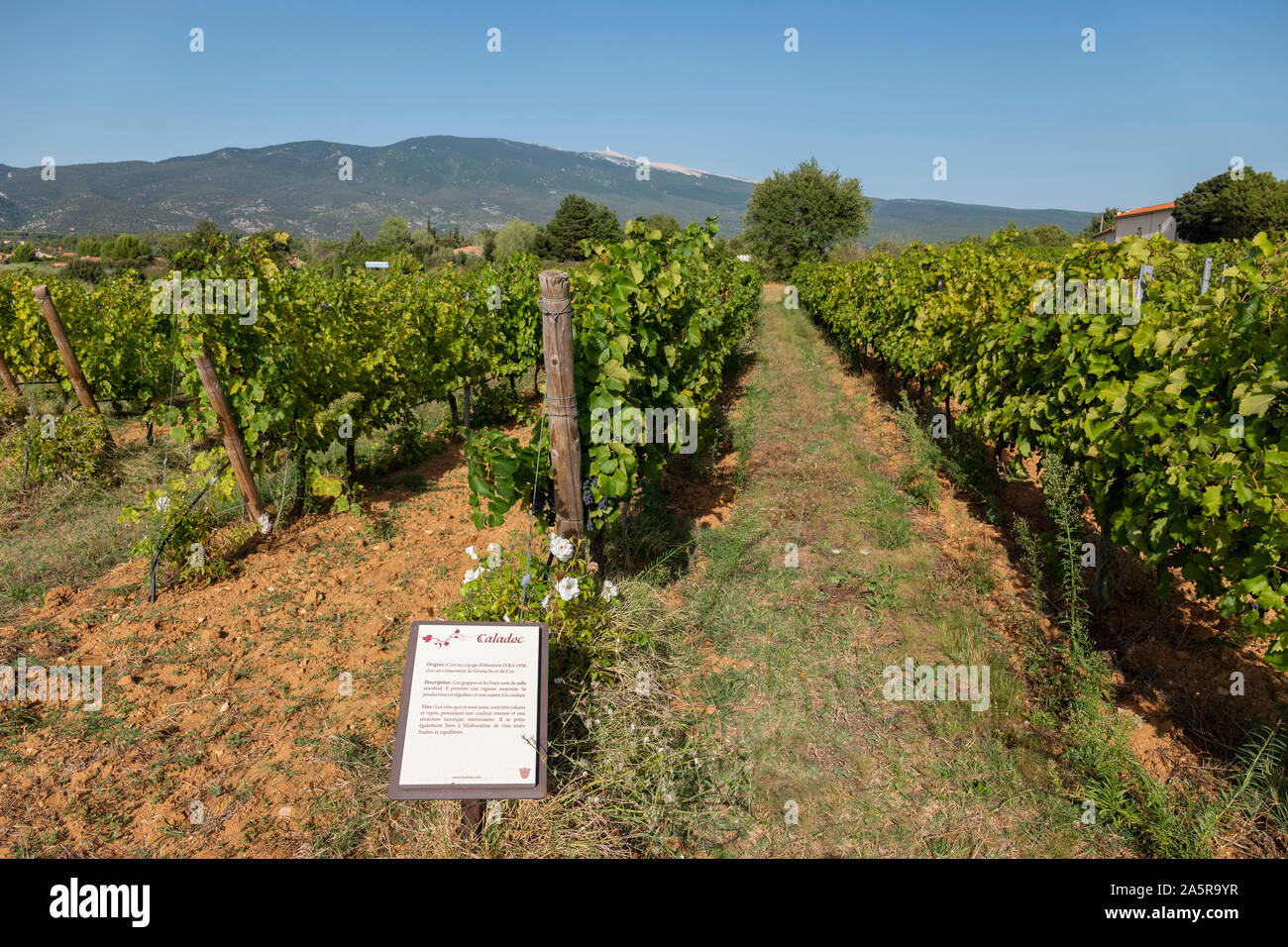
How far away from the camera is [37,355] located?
9.46 metres

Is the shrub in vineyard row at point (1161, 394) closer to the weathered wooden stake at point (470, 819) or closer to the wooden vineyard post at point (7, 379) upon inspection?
the weathered wooden stake at point (470, 819)

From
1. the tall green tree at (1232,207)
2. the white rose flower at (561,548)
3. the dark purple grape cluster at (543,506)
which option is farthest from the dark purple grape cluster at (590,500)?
the tall green tree at (1232,207)

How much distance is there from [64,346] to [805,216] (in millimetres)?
54379

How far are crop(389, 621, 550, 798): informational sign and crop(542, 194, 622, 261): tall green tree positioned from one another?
180 ft

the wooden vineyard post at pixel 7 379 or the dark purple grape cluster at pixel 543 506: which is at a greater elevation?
the wooden vineyard post at pixel 7 379

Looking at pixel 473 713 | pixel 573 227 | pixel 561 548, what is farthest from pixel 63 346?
pixel 573 227

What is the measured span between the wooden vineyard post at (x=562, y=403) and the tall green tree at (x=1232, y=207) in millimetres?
50131

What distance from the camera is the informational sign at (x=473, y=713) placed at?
2223 mm

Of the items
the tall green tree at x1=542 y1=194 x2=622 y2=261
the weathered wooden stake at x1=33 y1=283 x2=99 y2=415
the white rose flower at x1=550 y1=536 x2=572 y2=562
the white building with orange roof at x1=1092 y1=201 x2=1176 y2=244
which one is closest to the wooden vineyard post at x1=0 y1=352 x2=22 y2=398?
the weathered wooden stake at x1=33 y1=283 x2=99 y2=415

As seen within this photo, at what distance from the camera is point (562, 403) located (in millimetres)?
3541

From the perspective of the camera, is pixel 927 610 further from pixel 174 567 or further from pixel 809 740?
pixel 174 567
